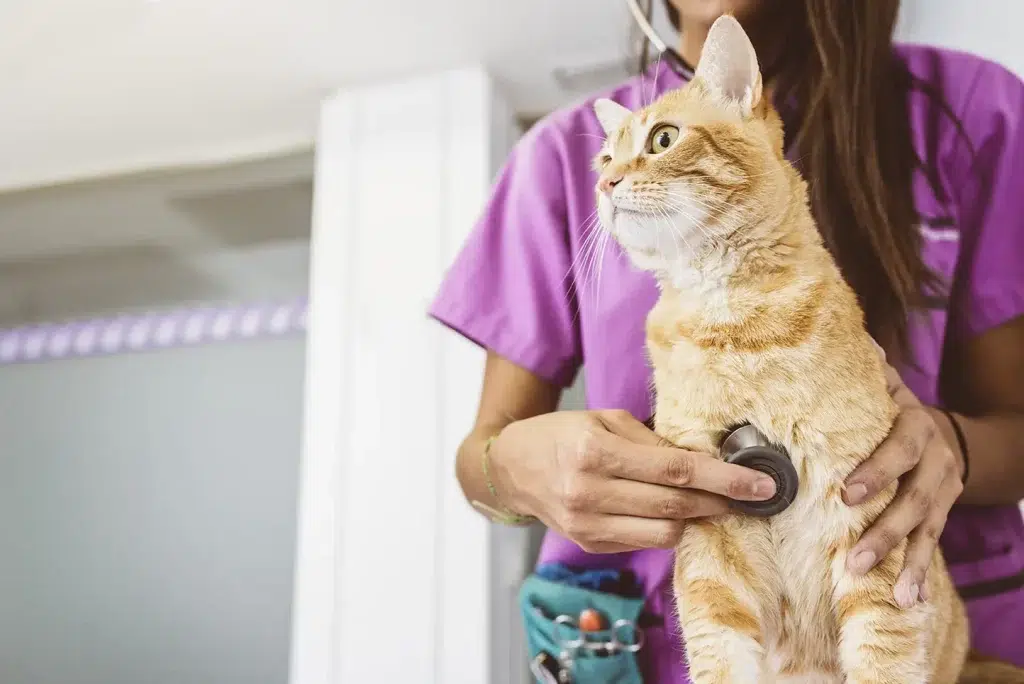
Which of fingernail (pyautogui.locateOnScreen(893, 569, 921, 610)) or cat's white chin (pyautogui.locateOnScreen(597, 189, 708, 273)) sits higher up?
cat's white chin (pyautogui.locateOnScreen(597, 189, 708, 273))

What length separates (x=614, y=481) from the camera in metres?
0.37

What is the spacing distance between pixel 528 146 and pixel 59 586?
1.52 m

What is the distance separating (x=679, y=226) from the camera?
1.14 feet

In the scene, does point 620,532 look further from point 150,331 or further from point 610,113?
point 150,331

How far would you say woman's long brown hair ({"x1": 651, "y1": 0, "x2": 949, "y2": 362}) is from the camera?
0.45 meters

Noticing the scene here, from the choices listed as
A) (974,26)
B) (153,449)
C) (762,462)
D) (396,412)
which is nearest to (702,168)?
(762,462)

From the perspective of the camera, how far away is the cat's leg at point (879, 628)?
311 mm

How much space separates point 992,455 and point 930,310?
10cm

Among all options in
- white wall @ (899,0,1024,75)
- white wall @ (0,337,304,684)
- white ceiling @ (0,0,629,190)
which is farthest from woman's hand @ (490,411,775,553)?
white wall @ (0,337,304,684)

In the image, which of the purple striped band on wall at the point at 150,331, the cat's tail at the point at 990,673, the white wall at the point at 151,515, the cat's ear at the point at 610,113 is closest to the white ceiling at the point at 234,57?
the purple striped band on wall at the point at 150,331

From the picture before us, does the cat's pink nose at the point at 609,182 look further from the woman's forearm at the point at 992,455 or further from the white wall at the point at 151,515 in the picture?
the white wall at the point at 151,515

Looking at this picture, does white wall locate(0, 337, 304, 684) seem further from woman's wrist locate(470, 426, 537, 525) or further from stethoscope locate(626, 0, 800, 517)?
stethoscope locate(626, 0, 800, 517)

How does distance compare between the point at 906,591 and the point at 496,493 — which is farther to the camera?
the point at 496,493

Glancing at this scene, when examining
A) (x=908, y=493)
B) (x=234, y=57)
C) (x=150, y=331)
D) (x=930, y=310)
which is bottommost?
(x=908, y=493)
